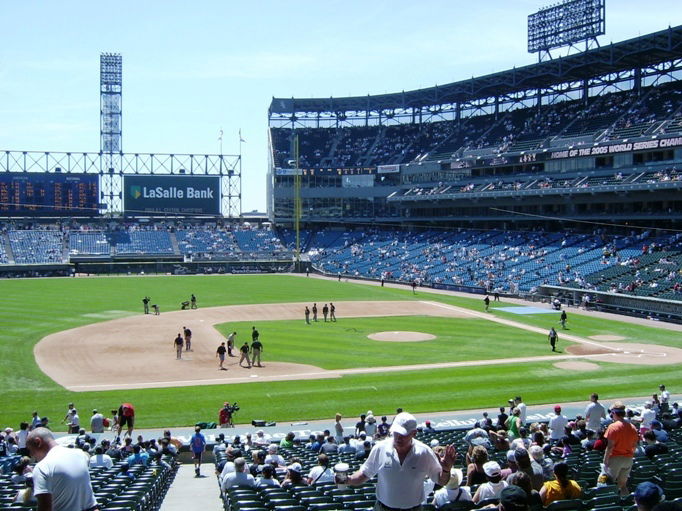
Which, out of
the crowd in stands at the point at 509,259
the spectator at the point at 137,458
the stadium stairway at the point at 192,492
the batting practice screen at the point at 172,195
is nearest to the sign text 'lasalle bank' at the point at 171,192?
the batting practice screen at the point at 172,195

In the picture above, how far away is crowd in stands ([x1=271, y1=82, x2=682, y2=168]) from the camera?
74000 mm

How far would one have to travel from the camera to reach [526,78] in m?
85.7

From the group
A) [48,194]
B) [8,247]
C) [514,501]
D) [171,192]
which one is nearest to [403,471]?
[514,501]

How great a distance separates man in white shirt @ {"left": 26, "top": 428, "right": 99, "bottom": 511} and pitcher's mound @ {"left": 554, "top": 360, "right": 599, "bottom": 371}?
2928 cm

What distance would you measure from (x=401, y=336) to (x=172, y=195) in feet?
237

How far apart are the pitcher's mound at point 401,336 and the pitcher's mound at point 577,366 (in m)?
9.26

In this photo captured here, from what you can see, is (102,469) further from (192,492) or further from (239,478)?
(239,478)

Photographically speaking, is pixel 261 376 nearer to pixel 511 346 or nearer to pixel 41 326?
pixel 511 346

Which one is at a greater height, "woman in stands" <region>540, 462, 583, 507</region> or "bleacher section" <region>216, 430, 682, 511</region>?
"woman in stands" <region>540, 462, 583, 507</region>

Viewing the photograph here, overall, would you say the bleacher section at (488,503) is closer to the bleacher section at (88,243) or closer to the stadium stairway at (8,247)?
the stadium stairway at (8,247)

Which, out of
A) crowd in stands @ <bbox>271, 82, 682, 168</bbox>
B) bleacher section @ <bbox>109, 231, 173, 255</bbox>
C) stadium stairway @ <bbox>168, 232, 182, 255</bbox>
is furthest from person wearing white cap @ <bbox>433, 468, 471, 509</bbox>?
stadium stairway @ <bbox>168, 232, 182, 255</bbox>

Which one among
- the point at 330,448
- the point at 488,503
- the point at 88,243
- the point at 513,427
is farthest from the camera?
the point at 88,243

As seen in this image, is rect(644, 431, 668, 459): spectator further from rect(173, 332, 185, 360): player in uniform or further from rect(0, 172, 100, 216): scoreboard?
rect(0, 172, 100, 216): scoreboard

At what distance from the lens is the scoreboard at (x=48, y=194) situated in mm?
98188
